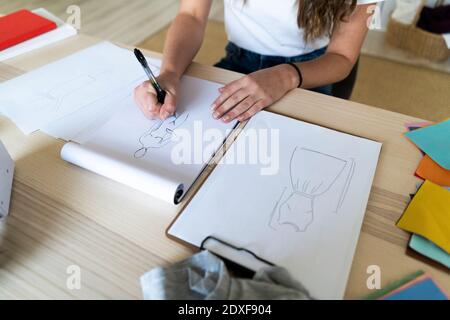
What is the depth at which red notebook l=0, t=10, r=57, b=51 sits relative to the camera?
77 cm

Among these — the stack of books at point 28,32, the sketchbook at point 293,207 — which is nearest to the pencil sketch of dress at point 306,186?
the sketchbook at point 293,207

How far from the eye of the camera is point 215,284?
343mm

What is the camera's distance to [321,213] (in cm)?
43

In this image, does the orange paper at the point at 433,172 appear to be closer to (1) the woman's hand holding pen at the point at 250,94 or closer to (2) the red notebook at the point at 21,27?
(1) the woman's hand holding pen at the point at 250,94

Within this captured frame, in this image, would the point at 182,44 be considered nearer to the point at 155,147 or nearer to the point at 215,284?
the point at 155,147

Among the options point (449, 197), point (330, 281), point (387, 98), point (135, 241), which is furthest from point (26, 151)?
point (387, 98)

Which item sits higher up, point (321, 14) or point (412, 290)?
point (321, 14)

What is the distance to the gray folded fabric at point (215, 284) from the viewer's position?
1.10 feet

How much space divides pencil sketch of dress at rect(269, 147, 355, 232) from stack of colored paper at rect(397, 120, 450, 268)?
3.6 inches

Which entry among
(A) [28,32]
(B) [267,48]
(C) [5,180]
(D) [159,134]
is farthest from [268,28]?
(C) [5,180]

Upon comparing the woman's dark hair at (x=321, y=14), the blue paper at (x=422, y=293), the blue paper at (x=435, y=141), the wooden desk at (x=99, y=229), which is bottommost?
the wooden desk at (x=99, y=229)

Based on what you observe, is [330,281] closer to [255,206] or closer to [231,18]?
[255,206]

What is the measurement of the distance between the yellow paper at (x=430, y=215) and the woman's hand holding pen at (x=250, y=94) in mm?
292

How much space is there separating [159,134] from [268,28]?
1.61ft
